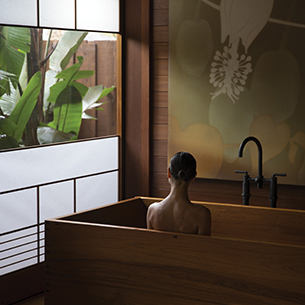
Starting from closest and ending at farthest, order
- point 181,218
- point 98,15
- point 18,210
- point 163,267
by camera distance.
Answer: point 163,267, point 181,218, point 18,210, point 98,15

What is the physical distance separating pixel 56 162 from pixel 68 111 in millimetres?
416

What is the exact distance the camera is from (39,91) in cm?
281

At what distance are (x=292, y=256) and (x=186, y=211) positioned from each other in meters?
0.46

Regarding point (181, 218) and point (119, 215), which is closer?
point (181, 218)

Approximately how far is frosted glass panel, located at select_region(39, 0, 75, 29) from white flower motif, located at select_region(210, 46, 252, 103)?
3.05 feet

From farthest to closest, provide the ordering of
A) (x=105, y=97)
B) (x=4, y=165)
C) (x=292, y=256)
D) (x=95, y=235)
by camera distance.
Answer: (x=105, y=97) → (x=4, y=165) → (x=95, y=235) → (x=292, y=256)

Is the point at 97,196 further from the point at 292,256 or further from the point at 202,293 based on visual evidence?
the point at 292,256

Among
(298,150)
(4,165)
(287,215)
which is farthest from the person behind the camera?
(298,150)

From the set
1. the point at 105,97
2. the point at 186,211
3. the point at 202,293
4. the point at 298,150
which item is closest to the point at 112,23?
the point at 105,97

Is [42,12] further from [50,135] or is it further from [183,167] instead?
[183,167]

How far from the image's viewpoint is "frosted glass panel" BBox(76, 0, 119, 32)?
2.83m

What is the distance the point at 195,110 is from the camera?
114 inches

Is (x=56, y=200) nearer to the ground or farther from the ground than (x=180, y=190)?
nearer to the ground

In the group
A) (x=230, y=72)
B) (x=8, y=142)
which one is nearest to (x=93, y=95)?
(x=8, y=142)
